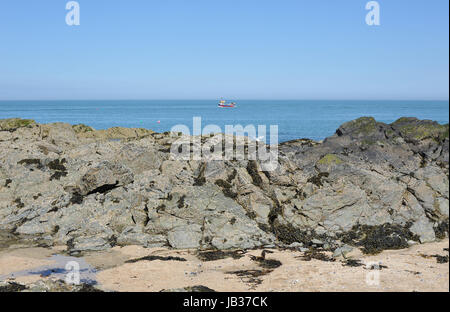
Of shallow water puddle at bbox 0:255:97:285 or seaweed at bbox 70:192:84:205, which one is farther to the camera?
seaweed at bbox 70:192:84:205

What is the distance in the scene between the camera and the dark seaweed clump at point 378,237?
21.7 meters

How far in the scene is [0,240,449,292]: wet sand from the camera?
16828 mm

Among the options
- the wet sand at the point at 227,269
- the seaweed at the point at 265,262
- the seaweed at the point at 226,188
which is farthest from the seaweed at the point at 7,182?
the seaweed at the point at 265,262

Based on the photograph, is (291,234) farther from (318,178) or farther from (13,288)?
(13,288)

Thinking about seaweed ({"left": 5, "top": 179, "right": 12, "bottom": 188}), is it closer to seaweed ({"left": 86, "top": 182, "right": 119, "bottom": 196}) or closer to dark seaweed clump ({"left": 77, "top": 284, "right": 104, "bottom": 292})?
seaweed ({"left": 86, "top": 182, "right": 119, "bottom": 196})

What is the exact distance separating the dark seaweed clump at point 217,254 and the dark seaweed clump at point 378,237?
23.0ft

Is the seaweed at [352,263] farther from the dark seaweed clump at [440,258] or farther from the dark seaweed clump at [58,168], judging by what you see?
the dark seaweed clump at [58,168]

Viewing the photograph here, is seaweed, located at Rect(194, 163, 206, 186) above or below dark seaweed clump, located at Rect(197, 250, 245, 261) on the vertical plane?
above

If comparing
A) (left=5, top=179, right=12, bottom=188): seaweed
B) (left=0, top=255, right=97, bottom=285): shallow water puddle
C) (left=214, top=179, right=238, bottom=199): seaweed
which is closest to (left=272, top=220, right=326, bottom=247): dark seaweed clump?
(left=214, top=179, right=238, bottom=199): seaweed

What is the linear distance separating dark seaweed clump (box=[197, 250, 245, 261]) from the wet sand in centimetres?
32

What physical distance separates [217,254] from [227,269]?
2447 millimetres

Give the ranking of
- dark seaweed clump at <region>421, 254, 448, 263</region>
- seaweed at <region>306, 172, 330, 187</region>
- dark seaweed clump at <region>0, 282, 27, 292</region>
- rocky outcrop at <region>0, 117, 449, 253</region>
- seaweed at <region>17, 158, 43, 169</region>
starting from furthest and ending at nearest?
seaweed at <region>17, 158, 43, 169</region>, seaweed at <region>306, 172, 330, 187</region>, rocky outcrop at <region>0, 117, 449, 253</region>, dark seaweed clump at <region>0, 282, 27, 292</region>, dark seaweed clump at <region>421, 254, 448, 263</region>

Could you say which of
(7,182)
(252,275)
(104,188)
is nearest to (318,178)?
(252,275)

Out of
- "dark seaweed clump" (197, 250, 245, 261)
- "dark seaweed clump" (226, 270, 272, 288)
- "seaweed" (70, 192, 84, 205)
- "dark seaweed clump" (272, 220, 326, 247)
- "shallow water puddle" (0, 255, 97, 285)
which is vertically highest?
"seaweed" (70, 192, 84, 205)
